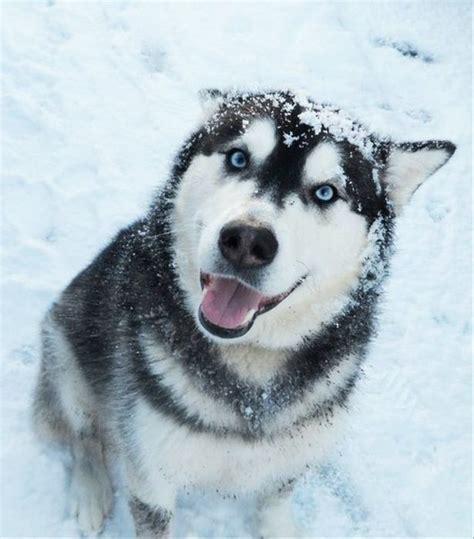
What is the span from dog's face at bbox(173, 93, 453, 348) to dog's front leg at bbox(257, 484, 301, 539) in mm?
1099

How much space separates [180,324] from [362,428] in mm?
1604

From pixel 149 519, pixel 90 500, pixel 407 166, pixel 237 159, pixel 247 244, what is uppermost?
pixel 407 166

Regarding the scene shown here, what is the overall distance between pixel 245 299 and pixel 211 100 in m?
0.89

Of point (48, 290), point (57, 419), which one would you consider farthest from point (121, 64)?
point (57, 419)

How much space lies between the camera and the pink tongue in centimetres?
222

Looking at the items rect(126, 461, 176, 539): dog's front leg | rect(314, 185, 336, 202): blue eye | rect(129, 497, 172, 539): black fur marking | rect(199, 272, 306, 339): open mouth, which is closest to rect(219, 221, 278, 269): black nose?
rect(199, 272, 306, 339): open mouth

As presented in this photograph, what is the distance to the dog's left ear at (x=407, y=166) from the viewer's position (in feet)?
7.92

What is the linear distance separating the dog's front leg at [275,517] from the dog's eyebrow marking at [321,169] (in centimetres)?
160

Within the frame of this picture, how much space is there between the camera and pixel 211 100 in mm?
2672

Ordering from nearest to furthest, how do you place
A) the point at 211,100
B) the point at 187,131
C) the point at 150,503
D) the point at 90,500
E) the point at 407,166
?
the point at 407,166 → the point at 211,100 → the point at 150,503 → the point at 90,500 → the point at 187,131

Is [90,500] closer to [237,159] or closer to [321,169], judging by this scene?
[237,159]

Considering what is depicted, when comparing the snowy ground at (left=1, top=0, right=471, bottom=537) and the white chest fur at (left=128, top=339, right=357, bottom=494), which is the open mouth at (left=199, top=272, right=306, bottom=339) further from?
the snowy ground at (left=1, top=0, right=471, bottom=537)

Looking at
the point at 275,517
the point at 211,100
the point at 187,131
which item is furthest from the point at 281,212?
the point at 187,131

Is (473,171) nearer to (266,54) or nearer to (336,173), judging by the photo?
(266,54)
